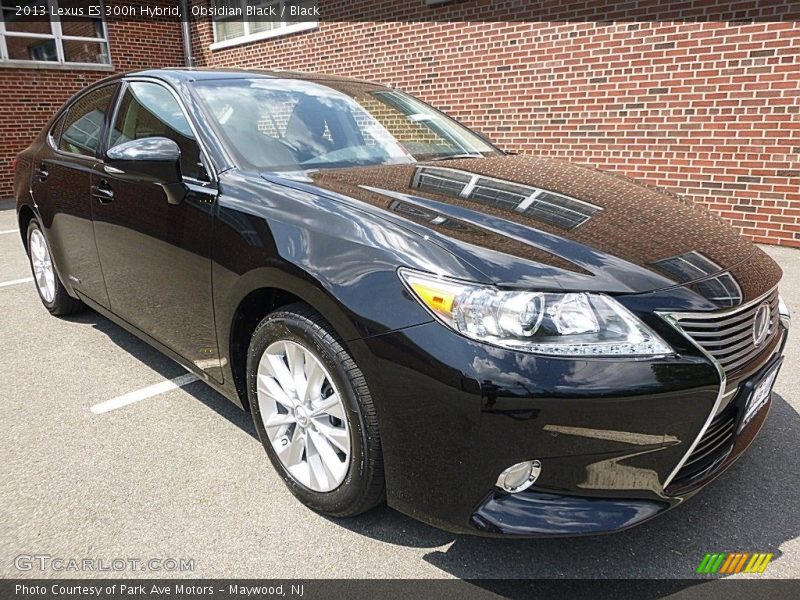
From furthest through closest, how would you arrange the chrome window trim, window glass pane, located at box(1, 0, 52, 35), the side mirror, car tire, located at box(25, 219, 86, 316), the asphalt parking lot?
1. window glass pane, located at box(1, 0, 52, 35)
2. car tire, located at box(25, 219, 86, 316)
3. the side mirror
4. the asphalt parking lot
5. the chrome window trim

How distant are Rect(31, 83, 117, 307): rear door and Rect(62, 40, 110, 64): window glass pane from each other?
932 centimetres

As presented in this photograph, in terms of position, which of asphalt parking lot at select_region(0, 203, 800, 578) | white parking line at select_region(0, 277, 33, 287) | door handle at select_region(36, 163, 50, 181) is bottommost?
white parking line at select_region(0, 277, 33, 287)

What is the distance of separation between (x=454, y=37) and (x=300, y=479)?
713 centimetres

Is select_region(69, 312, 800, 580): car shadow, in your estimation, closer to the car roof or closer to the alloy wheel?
the alloy wheel

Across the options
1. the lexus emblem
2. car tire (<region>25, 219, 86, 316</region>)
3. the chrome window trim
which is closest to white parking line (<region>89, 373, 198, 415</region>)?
Result: car tire (<region>25, 219, 86, 316</region>)

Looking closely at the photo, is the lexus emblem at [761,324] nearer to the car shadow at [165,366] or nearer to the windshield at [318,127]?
the windshield at [318,127]

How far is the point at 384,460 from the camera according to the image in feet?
6.28

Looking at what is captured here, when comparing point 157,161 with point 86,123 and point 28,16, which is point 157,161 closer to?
point 86,123

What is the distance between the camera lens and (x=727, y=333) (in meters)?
1.86

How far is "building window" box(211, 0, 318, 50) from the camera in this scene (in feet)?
34.2

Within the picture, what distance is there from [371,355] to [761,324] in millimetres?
1302

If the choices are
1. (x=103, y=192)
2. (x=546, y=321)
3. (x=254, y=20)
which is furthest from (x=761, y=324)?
(x=254, y=20)

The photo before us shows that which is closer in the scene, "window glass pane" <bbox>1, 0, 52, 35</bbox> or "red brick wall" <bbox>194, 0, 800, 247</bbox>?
"red brick wall" <bbox>194, 0, 800, 247</bbox>

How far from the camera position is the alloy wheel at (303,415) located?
2080 mm
